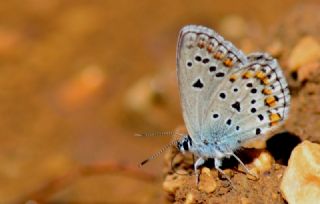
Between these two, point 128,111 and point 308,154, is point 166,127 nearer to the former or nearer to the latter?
point 128,111

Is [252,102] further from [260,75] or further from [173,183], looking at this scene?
[173,183]

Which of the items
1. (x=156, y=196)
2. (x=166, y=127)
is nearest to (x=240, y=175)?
(x=156, y=196)

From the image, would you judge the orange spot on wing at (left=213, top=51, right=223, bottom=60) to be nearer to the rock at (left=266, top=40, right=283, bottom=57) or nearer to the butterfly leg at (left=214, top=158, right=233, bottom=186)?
the butterfly leg at (left=214, top=158, right=233, bottom=186)

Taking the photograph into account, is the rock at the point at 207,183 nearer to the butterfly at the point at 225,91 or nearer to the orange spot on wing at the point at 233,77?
the butterfly at the point at 225,91

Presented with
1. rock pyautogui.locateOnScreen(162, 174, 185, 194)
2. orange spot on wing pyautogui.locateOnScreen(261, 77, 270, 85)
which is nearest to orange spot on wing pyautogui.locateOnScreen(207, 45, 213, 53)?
orange spot on wing pyautogui.locateOnScreen(261, 77, 270, 85)

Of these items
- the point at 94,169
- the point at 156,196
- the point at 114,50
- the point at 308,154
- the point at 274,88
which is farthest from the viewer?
the point at 114,50

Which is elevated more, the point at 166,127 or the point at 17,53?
the point at 17,53
